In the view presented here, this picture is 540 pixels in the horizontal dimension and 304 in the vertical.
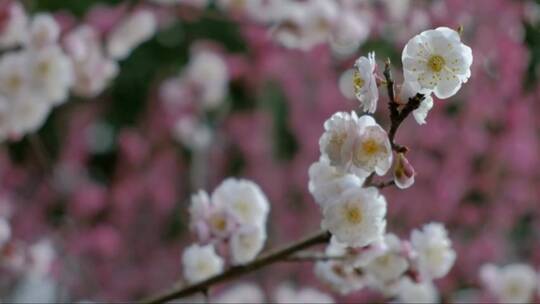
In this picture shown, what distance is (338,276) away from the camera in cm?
77

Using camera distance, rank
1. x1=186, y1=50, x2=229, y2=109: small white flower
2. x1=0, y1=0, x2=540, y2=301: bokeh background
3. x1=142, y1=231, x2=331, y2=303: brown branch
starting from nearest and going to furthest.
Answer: x1=142, y1=231, x2=331, y2=303: brown branch → x1=0, y1=0, x2=540, y2=301: bokeh background → x1=186, y1=50, x2=229, y2=109: small white flower

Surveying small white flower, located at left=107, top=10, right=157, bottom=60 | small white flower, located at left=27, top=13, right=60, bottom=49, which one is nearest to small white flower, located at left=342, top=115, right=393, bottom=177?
small white flower, located at left=27, top=13, right=60, bottom=49

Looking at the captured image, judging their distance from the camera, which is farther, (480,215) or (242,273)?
(480,215)

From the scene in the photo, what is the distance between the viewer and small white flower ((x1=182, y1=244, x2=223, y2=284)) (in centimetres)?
82

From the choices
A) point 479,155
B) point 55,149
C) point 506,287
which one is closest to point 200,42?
point 55,149

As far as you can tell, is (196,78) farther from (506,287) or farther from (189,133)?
(506,287)

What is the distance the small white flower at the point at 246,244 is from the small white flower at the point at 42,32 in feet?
1.61

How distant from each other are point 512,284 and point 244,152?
121cm

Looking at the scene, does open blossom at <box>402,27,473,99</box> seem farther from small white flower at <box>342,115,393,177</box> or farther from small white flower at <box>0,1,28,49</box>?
small white flower at <box>0,1,28,49</box>

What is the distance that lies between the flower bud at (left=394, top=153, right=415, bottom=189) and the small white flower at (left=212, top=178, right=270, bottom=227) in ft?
0.70

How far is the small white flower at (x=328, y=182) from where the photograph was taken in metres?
0.67

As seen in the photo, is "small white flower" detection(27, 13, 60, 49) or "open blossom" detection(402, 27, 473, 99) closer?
"open blossom" detection(402, 27, 473, 99)

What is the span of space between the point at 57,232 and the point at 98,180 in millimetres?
323

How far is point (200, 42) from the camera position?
1.96 m
